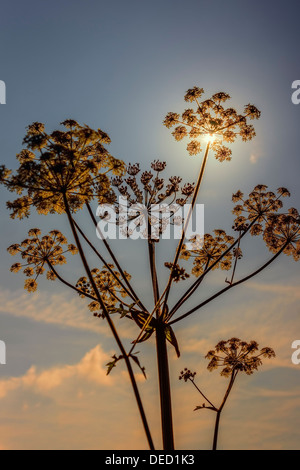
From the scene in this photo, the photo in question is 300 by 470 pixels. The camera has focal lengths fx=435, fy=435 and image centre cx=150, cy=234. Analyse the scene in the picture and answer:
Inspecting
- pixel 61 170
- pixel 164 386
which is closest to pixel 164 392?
pixel 164 386

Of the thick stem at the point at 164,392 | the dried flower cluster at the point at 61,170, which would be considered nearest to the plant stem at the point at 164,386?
the thick stem at the point at 164,392

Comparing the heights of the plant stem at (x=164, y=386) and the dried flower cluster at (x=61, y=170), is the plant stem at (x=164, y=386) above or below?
below

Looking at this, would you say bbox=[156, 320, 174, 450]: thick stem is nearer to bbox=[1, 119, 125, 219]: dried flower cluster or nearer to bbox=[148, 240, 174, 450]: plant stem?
bbox=[148, 240, 174, 450]: plant stem

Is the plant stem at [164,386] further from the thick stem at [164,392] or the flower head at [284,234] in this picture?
the flower head at [284,234]

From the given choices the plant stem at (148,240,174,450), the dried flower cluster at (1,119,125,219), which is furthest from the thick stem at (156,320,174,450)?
the dried flower cluster at (1,119,125,219)

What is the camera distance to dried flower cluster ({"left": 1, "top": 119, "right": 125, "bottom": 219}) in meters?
7.73

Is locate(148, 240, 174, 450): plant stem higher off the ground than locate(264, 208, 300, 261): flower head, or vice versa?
locate(264, 208, 300, 261): flower head

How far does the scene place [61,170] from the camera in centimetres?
766

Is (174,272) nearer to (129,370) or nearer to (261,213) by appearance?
(129,370)

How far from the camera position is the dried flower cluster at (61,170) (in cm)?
773
